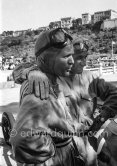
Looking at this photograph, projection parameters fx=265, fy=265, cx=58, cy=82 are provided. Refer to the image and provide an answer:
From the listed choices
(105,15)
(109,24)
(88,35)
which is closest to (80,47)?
(88,35)

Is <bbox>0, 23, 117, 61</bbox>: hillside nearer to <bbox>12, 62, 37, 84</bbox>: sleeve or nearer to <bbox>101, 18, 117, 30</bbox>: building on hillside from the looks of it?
<bbox>101, 18, 117, 30</bbox>: building on hillside

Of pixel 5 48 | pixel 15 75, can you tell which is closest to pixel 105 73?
pixel 15 75

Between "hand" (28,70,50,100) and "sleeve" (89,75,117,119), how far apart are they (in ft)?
1.30

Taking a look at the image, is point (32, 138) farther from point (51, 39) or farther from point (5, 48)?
point (5, 48)

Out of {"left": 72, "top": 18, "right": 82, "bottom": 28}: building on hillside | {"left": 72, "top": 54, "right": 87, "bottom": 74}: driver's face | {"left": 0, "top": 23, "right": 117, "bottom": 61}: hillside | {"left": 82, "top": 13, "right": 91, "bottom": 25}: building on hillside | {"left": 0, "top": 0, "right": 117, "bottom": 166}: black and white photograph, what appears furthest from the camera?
{"left": 82, "top": 13, "right": 91, "bottom": 25}: building on hillside

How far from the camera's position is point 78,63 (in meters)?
1.51

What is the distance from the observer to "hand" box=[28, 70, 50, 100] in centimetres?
113

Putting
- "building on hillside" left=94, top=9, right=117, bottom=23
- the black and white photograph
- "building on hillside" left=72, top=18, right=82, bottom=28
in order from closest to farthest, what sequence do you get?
the black and white photograph < "building on hillside" left=94, top=9, right=117, bottom=23 < "building on hillside" left=72, top=18, right=82, bottom=28

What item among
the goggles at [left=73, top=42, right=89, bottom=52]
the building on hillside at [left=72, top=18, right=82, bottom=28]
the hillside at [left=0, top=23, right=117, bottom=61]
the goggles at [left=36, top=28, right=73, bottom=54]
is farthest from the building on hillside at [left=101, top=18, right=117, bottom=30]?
the goggles at [left=36, top=28, right=73, bottom=54]

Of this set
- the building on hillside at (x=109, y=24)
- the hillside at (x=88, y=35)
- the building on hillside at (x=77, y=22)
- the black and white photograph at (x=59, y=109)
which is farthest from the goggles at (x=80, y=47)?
the building on hillside at (x=77, y=22)

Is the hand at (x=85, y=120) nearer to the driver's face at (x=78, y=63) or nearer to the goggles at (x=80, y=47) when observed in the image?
the driver's face at (x=78, y=63)

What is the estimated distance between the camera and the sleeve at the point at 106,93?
1461mm

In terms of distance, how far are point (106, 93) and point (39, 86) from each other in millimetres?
540

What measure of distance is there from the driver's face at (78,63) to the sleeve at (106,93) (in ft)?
0.33
